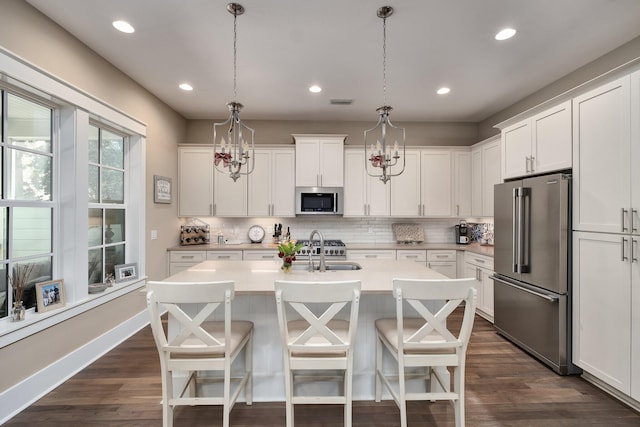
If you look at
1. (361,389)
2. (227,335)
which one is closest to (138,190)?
(227,335)

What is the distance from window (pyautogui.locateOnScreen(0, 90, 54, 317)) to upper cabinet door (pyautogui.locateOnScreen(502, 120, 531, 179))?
4.26 metres

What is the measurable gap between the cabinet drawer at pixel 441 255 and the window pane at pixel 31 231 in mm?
4238

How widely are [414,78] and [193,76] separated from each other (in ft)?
7.93

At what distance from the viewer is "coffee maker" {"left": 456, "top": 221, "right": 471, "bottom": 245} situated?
4.67 meters

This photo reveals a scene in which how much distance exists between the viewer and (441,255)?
432 cm

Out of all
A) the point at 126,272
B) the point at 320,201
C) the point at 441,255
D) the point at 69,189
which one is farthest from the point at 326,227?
the point at 69,189

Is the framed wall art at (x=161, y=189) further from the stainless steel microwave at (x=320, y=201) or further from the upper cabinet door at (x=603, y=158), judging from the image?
the upper cabinet door at (x=603, y=158)

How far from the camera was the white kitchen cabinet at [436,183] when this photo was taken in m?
4.64

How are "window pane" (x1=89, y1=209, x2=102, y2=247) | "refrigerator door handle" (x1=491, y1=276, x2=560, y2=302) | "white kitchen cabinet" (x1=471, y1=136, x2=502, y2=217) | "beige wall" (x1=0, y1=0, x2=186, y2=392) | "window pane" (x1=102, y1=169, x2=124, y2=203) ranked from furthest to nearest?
"white kitchen cabinet" (x1=471, y1=136, x2=502, y2=217) → "window pane" (x1=102, y1=169, x2=124, y2=203) → "window pane" (x1=89, y1=209, x2=102, y2=247) → "refrigerator door handle" (x1=491, y1=276, x2=560, y2=302) → "beige wall" (x1=0, y1=0, x2=186, y2=392)

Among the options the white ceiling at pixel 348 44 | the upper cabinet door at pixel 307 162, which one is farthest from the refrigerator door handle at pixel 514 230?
the upper cabinet door at pixel 307 162

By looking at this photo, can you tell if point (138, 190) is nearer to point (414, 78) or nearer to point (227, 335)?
point (227, 335)

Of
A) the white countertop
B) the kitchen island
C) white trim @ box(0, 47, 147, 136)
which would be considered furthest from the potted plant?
white trim @ box(0, 47, 147, 136)

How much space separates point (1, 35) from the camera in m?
1.94

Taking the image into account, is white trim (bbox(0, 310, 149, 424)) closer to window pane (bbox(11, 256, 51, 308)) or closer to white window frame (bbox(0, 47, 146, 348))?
white window frame (bbox(0, 47, 146, 348))
